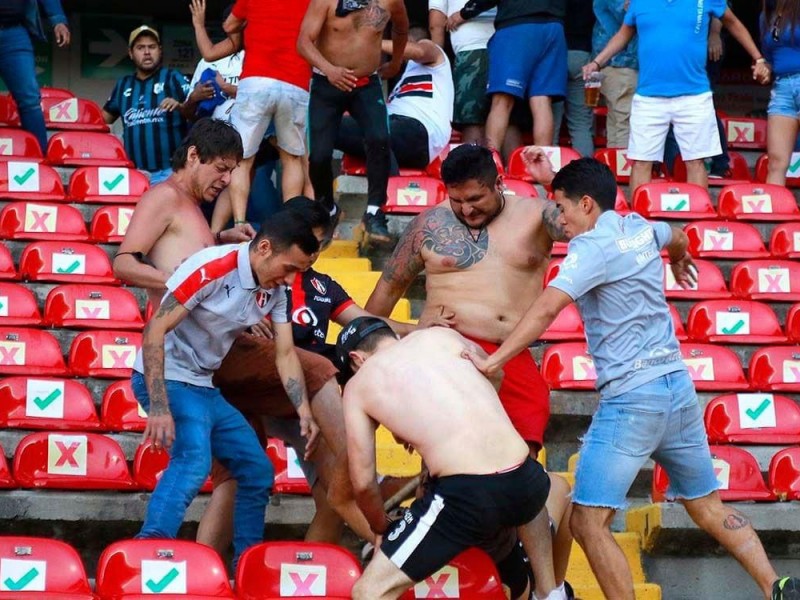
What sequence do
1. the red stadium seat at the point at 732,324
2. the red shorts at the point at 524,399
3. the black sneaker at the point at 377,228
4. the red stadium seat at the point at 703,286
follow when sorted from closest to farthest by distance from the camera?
1. the red shorts at the point at 524,399
2. the red stadium seat at the point at 732,324
3. the black sneaker at the point at 377,228
4. the red stadium seat at the point at 703,286

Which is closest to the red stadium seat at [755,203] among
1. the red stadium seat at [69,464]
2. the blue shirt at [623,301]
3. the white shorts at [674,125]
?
the white shorts at [674,125]

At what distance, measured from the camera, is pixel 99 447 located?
25.0 feet

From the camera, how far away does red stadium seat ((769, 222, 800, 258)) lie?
1009cm

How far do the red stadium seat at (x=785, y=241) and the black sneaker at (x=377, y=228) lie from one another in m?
2.38

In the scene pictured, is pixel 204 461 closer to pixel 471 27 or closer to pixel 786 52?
pixel 471 27

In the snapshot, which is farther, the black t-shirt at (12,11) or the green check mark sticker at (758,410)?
the black t-shirt at (12,11)

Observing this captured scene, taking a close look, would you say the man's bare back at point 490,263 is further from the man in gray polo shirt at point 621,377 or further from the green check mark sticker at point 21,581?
the green check mark sticker at point 21,581

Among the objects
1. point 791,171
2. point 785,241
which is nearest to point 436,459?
point 785,241

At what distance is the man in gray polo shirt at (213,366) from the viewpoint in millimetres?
6520

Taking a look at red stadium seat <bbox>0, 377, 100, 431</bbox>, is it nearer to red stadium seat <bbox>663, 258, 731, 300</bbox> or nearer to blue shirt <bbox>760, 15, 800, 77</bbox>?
red stadium seat <bbox>663, 258, 731, 300</bbox>

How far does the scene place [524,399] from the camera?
6.98 metres

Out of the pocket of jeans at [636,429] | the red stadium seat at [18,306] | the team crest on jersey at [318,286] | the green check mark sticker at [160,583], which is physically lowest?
the green check mark sticker at [160,583]

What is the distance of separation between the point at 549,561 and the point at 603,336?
0.90 metres

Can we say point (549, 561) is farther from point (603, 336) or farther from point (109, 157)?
point (109, 157)
